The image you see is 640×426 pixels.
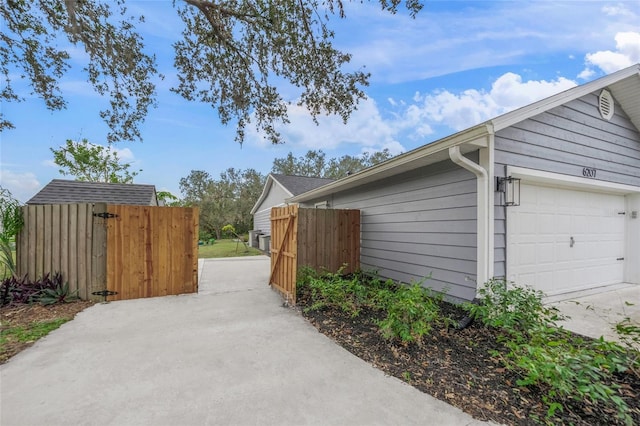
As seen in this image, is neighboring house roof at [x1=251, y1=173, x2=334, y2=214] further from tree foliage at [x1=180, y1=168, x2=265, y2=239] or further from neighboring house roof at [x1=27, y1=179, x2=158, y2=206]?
tree foliage at [x1=180, y1=168, x2=265, y2=239]

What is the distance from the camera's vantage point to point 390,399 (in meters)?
2.20

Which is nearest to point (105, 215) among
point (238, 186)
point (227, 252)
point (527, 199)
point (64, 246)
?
point (64, 246)

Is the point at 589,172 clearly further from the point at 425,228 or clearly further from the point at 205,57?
the point at 205,57

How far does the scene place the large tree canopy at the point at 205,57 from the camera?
461 cm

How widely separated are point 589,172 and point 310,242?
5.18 metres

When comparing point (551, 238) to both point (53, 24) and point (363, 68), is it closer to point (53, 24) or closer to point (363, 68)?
point (363, 68)

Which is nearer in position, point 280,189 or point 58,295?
point 58,295

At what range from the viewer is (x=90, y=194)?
1065cm

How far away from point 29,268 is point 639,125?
1180 centimetres

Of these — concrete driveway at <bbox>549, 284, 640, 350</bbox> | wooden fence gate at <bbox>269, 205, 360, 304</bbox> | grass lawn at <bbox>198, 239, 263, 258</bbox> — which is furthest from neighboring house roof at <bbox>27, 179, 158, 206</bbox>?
concrete driveway at <bbox>549, 284, 640, 350</bbox>

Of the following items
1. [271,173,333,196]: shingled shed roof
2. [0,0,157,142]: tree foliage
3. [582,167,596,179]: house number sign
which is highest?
[0,0,157,142]: tree foliage

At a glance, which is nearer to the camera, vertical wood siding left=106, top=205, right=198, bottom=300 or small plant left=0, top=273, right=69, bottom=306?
small plant left=0, top=273, right=69, bottom=306

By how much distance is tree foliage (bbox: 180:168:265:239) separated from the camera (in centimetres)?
2250

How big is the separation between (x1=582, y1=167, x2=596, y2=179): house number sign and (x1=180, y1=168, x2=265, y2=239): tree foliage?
21213 mm
